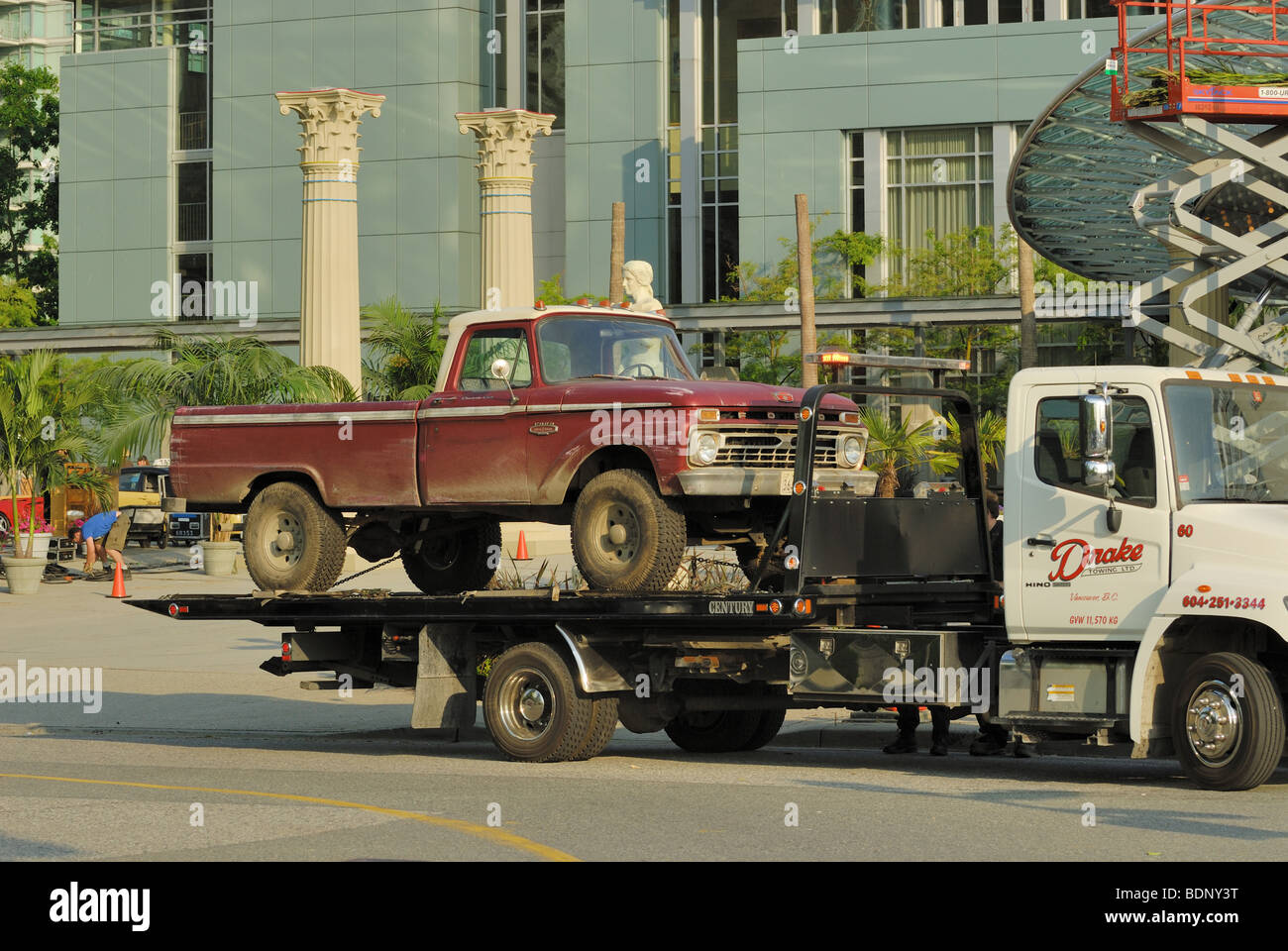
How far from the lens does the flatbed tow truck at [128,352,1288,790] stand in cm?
1084

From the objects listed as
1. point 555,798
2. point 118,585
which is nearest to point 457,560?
point 555,798

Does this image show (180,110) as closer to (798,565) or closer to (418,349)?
(418,349)

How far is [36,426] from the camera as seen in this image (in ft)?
104

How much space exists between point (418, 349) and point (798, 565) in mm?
23439

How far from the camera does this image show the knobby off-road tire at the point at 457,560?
15453mm

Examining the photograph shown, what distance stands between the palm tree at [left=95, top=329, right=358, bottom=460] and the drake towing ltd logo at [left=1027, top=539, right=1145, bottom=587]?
21225 mm

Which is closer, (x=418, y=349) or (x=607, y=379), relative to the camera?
(x=607, y=379)

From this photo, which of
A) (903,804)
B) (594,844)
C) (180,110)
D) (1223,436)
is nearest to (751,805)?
(903,804)

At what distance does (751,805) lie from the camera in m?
11.0

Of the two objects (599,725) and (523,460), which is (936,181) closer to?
(523,460)

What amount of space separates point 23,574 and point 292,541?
17981 mm

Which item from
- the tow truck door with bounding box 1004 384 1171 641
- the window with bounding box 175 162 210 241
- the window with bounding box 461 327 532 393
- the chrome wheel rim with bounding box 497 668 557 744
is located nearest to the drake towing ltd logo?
the tow truck door with bounding box 1004 384 1171 641

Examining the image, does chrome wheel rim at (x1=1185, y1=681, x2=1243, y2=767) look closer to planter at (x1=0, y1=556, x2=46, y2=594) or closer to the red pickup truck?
the red pickup truck

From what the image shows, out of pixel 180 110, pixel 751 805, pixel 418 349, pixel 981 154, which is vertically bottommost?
pixel 751 805
